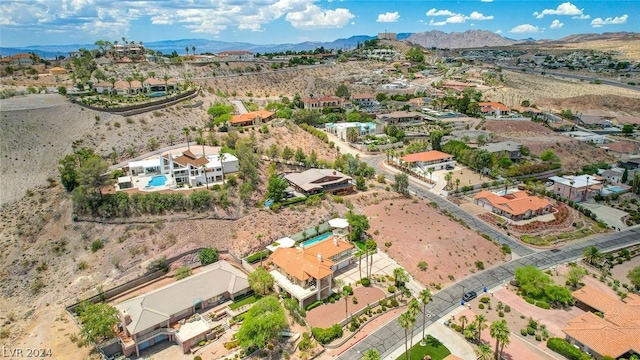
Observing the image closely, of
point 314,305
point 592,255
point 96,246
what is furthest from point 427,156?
point 96,246

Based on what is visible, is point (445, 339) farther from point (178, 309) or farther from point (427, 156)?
point (427, 156)

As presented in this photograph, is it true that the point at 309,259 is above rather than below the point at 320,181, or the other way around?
below

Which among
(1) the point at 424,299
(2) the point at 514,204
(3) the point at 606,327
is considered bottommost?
(3) the point at 606,327

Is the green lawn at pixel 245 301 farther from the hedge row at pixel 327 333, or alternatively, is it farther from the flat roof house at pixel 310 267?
the hedge row at pixel 327 333

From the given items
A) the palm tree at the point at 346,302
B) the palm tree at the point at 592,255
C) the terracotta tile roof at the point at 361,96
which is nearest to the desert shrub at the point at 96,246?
the palm tree at the point at 346,302

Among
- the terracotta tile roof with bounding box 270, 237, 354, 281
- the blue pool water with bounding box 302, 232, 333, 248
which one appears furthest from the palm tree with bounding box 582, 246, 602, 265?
the blue pool water with bounding box 302, 232, 333, 248

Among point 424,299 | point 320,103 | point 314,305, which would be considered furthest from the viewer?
point 320,103
